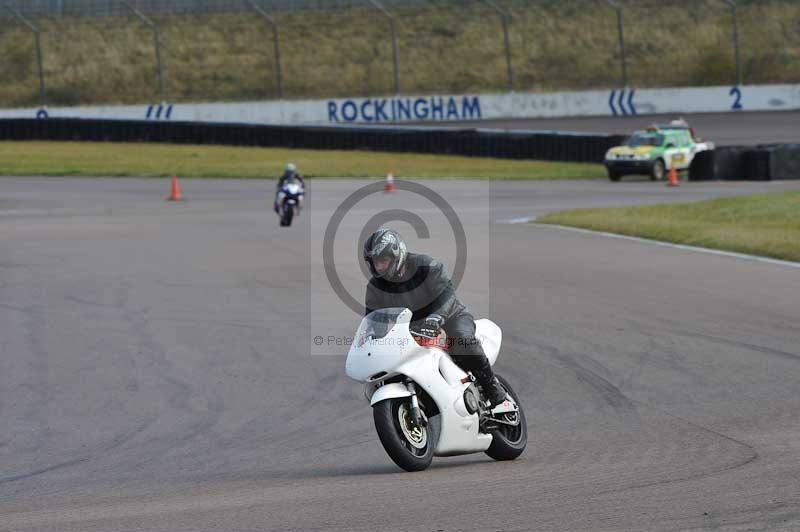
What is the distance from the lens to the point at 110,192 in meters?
36.7

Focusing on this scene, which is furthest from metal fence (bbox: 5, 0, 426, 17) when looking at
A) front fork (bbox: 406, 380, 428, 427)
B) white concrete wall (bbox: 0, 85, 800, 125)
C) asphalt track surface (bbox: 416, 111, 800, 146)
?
front fork (bbox: 406, 380, 428, 427)

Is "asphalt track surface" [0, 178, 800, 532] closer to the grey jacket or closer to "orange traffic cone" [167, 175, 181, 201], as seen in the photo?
the grey jacket

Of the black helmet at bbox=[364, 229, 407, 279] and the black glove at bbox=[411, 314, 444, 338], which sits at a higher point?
the black helmet at bbox=[364, 229, 407, 279]

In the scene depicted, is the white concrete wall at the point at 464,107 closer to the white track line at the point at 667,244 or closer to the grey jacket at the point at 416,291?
the white track line at the point at 667,244

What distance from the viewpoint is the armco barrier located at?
41.9 m

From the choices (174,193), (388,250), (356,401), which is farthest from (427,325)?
(174,193)

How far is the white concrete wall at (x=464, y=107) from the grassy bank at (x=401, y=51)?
12.4 ft

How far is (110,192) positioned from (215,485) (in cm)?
3075

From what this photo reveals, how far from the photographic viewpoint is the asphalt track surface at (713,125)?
150 feet

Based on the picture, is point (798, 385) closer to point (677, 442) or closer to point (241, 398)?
point (677, 442)

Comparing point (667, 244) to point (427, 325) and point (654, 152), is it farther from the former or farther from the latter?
point (654, 152)

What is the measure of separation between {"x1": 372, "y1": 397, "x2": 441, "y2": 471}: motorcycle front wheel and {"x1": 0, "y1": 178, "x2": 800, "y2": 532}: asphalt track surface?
0.12 metres

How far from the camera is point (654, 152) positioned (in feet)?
125

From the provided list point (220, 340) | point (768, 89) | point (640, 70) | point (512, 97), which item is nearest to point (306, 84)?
point (512, 97)
